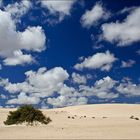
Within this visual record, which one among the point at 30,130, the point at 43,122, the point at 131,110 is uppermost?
the point at 131,110

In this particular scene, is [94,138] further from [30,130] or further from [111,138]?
[30,130]

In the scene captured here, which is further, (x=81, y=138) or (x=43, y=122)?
(x=43, y=122)

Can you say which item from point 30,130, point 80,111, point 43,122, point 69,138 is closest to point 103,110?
point 80,111

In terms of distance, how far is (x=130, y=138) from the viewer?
28.0 metres

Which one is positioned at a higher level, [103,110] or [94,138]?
[103,110]

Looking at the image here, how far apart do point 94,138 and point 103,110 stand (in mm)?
69265

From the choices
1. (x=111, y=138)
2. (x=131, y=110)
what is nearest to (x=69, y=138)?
(x=111, y=138)

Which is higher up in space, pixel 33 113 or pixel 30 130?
pixel 33 113

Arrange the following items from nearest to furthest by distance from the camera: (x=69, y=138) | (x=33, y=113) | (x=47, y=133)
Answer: (x=69, y=138), (x=47, y=133), (x=33, y=113)

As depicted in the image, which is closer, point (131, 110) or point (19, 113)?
point (19, 113)

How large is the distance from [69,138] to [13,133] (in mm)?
6731

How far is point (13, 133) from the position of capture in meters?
32.5

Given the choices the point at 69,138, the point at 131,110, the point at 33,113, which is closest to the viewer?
the point at 69,138

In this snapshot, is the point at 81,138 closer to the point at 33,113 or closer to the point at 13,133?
the point at 13,133
